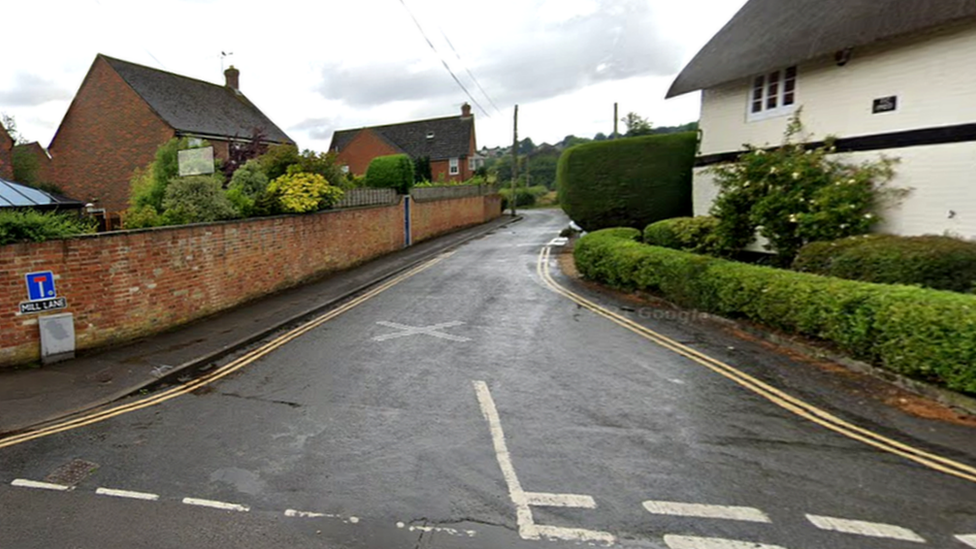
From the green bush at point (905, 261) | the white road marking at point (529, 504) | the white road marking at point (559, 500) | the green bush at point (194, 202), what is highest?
the green bush at point (194, 202)

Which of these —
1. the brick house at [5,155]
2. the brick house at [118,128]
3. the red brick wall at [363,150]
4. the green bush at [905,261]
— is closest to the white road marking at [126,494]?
the green bush at [905,261]

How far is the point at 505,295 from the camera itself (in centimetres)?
1245

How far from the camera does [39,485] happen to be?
4.48 m

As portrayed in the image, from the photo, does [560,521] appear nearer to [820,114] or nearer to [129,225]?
[129,225]

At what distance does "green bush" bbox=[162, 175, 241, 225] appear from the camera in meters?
11.2

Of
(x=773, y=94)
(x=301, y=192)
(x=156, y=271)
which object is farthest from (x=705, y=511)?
(x=301, y=192)

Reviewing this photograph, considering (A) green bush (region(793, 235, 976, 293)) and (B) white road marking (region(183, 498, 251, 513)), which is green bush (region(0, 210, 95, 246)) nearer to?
(B) white road marking (region(183, 498, 251, 513))

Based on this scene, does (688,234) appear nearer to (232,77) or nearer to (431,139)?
(232,77)

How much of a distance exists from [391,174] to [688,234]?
45.2 ft

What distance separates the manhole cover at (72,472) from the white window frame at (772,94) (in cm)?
1466

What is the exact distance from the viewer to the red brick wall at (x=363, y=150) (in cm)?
5141

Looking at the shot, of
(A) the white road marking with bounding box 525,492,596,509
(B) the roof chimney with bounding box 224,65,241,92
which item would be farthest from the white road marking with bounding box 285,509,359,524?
(B) the roof chimney with bounding box 224,65,241,92

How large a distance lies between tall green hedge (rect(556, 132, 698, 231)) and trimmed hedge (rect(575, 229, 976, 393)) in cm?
622

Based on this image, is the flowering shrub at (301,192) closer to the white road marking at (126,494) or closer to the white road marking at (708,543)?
the white road marking at (126,494)
